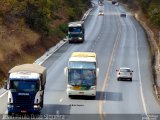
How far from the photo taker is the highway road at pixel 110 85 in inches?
1598

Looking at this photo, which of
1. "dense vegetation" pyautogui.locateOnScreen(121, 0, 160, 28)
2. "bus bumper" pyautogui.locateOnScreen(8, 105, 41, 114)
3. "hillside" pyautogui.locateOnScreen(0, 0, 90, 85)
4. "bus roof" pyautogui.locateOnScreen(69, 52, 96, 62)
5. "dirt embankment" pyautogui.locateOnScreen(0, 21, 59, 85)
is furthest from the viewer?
"dense vegetation" pyautogui.locateOnScreen(121, 0, 160, 28)

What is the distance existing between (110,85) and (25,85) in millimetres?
22128

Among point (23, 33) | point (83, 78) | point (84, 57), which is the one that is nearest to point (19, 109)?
point (83, 78)

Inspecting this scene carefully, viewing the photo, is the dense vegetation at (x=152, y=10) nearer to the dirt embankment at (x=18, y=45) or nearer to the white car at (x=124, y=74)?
the dirt embankment at (x=18, y=45)

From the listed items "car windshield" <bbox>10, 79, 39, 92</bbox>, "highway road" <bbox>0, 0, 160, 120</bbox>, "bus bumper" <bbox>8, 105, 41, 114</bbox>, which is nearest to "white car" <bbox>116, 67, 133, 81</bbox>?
"highway road" <bbox>0, 0, 160, 120</bbox>

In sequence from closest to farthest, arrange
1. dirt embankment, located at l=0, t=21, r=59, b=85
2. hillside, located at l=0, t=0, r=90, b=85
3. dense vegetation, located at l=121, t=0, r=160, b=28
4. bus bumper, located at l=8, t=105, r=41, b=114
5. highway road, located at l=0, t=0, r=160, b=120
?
bus bumper, located at l=8, t=105, r=41, b=114 < highway road, located at l=0, t=0, r=160, b=120 < dirt embankment, located at l=0, t=21, r=59, b=85 < hillside, located at l=0, t=0, r=90, b=85 < dense vegetation, located at l=121, t=0, r=160, b=28

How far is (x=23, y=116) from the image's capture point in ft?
120

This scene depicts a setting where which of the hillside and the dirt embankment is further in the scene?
the hillside

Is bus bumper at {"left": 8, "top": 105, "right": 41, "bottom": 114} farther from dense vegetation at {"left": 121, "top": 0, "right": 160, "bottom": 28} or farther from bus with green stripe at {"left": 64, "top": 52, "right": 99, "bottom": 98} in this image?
dense vegetation at {"left": 121, "top": 0, "right": 160, "bottom": 28}

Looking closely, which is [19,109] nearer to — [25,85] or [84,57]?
[25,85]

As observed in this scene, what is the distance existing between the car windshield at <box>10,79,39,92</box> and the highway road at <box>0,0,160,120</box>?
86.1 inches

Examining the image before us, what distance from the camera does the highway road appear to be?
40.6 meters

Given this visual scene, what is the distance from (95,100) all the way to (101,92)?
18.0ft

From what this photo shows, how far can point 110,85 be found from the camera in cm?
5797
